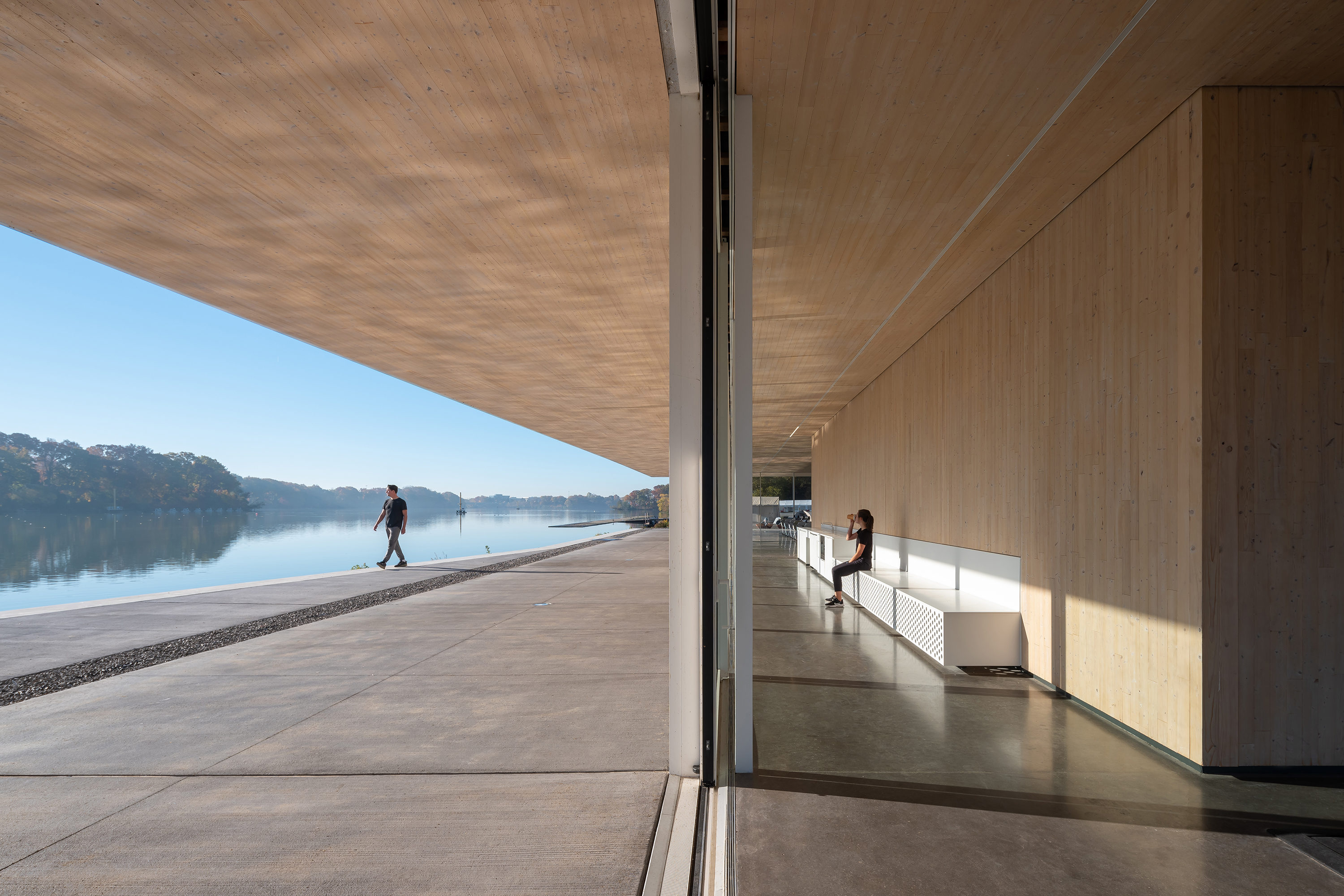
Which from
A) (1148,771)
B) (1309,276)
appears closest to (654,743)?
(1148,771)

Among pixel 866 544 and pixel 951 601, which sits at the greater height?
pixel 866 544

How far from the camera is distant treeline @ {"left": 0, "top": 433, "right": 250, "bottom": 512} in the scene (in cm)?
3550

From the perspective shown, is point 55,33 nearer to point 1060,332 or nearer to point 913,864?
point 913,864

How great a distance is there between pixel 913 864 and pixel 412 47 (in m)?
3.99

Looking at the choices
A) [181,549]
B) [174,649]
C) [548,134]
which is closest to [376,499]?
[181,549]

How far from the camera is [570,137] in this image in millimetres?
4117

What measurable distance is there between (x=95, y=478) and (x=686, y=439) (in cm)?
4756

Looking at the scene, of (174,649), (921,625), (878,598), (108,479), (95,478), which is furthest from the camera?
(108,479)

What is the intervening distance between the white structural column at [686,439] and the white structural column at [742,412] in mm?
239

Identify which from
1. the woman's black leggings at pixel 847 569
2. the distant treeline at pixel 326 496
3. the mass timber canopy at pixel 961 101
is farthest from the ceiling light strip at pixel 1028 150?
the distant treeline at pixel 326 496

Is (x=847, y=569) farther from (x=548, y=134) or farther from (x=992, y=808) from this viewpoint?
(x=548, y=134)

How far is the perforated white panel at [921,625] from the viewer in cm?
530

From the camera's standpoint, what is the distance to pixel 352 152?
425cm

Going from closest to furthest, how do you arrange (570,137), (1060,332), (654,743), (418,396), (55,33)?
(55,33), (654,743), (570,137), (1060,332), (418,396)
